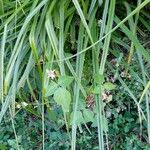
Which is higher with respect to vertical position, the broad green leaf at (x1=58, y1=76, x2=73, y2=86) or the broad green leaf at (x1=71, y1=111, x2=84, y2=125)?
the broad green leaf at (x1=58, y1=76, x2=73, y2=86)

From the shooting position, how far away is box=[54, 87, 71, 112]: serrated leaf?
4.31ft

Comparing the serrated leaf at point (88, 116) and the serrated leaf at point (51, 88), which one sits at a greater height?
the serrated leaf at point (51, 88)

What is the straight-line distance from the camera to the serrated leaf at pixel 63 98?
1314mm

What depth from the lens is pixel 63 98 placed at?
1326 millimetres

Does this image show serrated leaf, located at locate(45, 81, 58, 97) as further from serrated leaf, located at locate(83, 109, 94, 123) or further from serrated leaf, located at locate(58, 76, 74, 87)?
serrated leaf, located at locate(83, 109, 94, 123)

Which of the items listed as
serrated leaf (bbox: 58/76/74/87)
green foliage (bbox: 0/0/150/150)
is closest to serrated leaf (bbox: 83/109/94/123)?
green foliage (bbox: 0/0/150/150)

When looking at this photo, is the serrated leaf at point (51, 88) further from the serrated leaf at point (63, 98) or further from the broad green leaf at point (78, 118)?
the broad green leaf at point (78, 118)

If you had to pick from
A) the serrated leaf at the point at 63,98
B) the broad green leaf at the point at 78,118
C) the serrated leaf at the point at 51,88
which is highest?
the serrated leaf at the point at 51,88

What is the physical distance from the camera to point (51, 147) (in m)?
1.66

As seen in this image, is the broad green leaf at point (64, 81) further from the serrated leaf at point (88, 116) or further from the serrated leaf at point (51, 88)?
the serrated leaf at point (88, 116)

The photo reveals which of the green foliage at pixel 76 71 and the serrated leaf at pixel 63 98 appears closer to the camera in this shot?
the serrated leaf at pixel 63 98

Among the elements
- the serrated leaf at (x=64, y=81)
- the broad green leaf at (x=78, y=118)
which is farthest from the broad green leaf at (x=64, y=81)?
the broad green leaf at (x=78, y=118)

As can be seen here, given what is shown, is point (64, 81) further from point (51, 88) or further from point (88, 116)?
point (88, 116)

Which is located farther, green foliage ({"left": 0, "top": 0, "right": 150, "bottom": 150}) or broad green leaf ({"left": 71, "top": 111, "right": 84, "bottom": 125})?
green foliage ({"left": 0, "top": 0, "right": 150, "bottom": 150})
